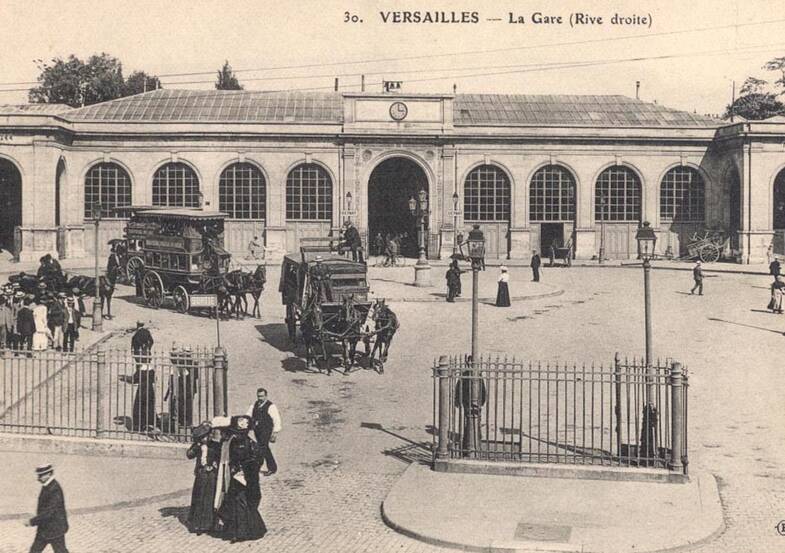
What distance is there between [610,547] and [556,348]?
11548 millimetres

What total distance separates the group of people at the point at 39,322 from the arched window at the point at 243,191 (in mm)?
26338

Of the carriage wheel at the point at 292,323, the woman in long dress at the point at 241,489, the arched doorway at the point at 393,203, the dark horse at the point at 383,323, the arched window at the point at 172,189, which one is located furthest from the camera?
the arched doorway at the point at 393,203

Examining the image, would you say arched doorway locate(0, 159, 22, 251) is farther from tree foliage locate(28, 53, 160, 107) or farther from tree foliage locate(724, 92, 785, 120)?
tree foliage locate(724, 92, 785, 120)

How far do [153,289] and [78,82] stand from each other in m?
44.9

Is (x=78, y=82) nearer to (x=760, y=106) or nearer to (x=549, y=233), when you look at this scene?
(x=549, y=233)

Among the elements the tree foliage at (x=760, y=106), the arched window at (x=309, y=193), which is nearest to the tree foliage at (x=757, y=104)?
the tree foliage at (x=760, y=106)

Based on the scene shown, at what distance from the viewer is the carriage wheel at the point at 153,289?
25.8 m

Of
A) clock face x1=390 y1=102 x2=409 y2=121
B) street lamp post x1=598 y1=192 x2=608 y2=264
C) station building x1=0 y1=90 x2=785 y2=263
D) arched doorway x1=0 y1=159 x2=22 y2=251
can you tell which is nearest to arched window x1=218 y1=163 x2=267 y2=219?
station building x1=0 y1=90 x2=785 y2=263

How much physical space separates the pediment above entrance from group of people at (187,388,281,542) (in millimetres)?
36768

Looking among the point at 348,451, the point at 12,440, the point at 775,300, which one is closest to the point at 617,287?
the point at 775,300

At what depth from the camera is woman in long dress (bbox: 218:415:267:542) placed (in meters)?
9.71

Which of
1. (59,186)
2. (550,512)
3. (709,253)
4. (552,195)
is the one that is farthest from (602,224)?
(550,512)

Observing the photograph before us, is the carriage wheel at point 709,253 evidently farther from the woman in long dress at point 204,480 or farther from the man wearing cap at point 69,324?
the woman in long dress at point 204,480

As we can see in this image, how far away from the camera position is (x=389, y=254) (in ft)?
131
